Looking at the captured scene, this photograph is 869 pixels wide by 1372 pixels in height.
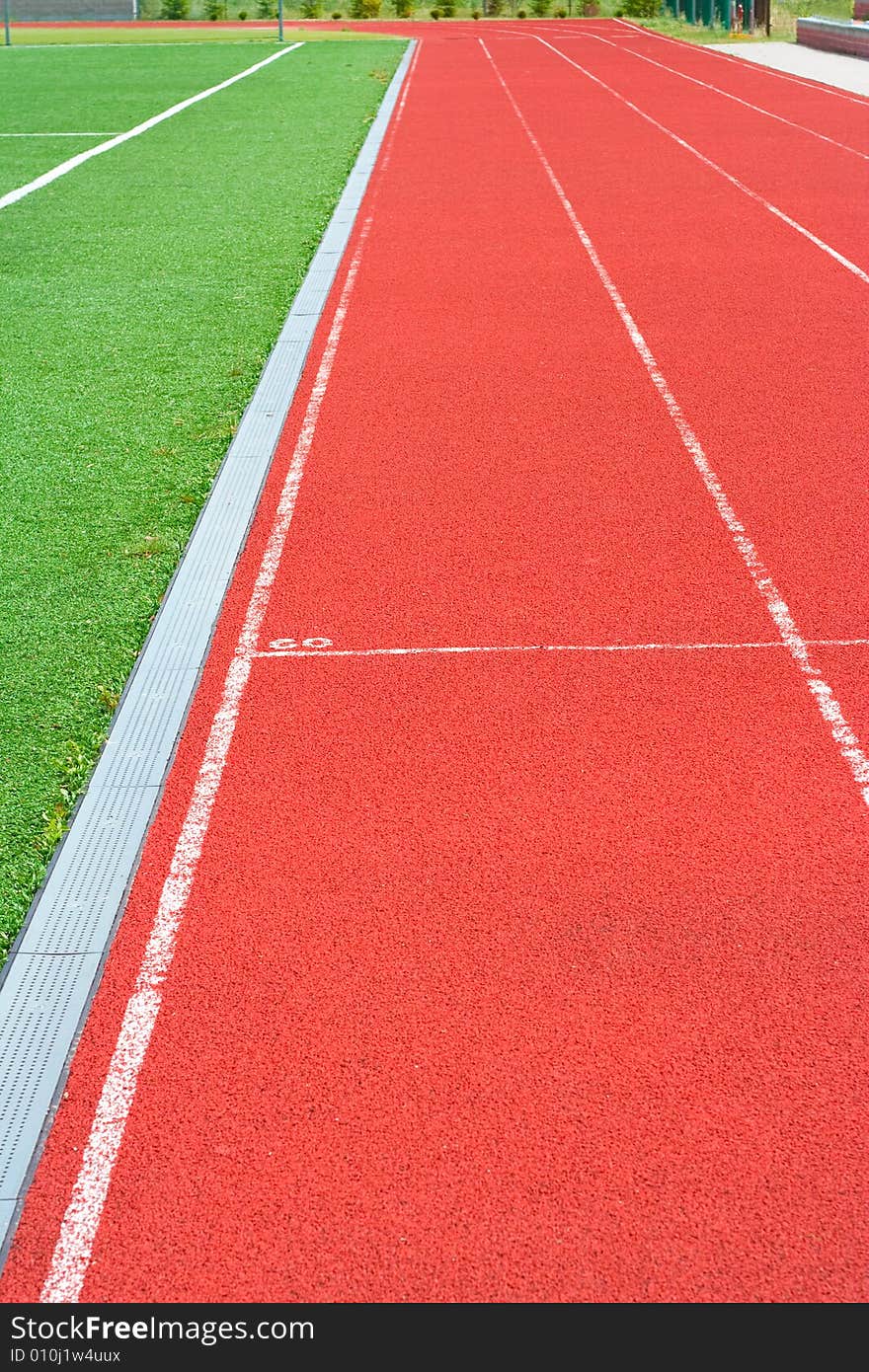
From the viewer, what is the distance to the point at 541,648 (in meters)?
5.80

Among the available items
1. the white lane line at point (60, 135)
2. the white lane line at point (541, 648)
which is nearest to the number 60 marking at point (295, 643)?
the white lane line at point (541, 648)

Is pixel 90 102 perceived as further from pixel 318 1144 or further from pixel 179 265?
pixel 318 1144

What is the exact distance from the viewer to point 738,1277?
3.07 metres

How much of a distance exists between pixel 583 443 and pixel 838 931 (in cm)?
451

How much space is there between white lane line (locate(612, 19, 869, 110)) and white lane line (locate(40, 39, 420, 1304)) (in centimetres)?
2221

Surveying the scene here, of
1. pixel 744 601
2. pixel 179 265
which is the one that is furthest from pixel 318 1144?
pixel 179 265

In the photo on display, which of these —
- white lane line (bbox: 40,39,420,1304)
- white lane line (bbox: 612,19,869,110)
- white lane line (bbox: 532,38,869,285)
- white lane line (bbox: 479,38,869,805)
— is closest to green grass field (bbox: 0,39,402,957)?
white lane line (bbox: 40,39,420,1304)

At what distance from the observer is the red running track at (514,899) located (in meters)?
3.21

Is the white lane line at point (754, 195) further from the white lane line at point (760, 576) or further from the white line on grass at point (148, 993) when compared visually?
the white line on grass at point (148, 993)

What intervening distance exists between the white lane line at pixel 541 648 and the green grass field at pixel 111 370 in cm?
75

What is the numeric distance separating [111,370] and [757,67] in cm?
2812

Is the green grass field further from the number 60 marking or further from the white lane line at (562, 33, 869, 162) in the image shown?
the white lane line at (562, 33, 869, 162)

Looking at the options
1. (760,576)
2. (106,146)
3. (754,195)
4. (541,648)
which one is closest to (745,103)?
(754,195)

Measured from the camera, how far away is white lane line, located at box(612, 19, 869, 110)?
85.4 ft
